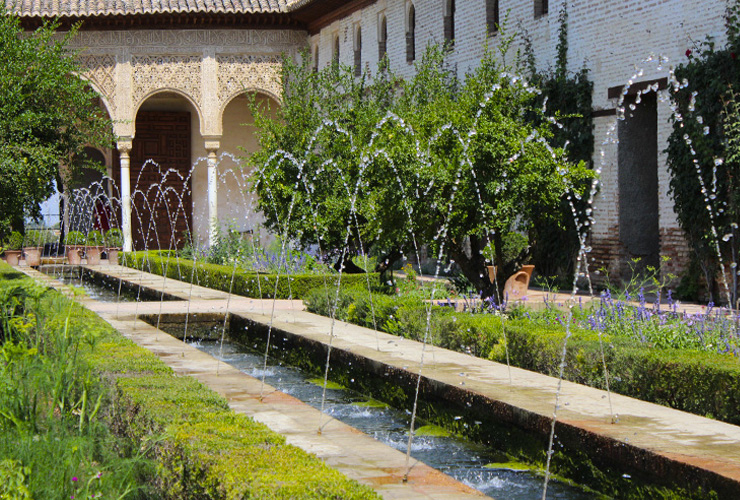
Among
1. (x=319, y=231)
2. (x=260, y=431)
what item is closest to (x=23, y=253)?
(x=319, y=231)

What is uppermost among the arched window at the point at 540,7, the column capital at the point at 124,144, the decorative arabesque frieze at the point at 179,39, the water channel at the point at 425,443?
the decorative arabesque frieze at the point at 179,39

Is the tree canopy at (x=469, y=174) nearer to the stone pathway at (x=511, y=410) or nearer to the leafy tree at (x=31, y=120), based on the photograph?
the stone pathway at (x=511, y=410)

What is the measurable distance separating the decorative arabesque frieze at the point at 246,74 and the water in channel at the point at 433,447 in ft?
51.1

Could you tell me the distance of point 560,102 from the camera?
1375cm

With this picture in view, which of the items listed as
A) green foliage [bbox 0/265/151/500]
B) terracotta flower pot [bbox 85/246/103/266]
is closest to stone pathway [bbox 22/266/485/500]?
green foliage [bbox 0/265/151/500]

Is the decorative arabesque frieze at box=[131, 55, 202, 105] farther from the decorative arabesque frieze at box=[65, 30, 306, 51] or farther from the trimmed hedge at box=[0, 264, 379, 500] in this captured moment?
the trimmed hedge at box=[0, 264, 379, 500]

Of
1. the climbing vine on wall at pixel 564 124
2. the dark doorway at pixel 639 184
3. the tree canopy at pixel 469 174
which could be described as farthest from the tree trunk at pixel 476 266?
the dark doorway at pixel 639 184

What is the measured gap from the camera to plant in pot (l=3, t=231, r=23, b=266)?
67.1ft

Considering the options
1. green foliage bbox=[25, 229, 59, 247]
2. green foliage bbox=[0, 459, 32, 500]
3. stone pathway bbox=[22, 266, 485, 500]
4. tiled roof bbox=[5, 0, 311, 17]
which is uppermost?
tiled roof bbox=[5, 0, 311, 17]

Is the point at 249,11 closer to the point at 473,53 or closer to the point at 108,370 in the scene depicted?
the point at 473,53

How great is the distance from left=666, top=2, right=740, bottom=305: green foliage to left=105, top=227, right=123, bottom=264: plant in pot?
42.8 feet

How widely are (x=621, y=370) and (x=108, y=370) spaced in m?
2.86

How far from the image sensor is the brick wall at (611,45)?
11688 millimetres

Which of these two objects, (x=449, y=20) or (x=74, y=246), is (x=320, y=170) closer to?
(x=449, y=20)
